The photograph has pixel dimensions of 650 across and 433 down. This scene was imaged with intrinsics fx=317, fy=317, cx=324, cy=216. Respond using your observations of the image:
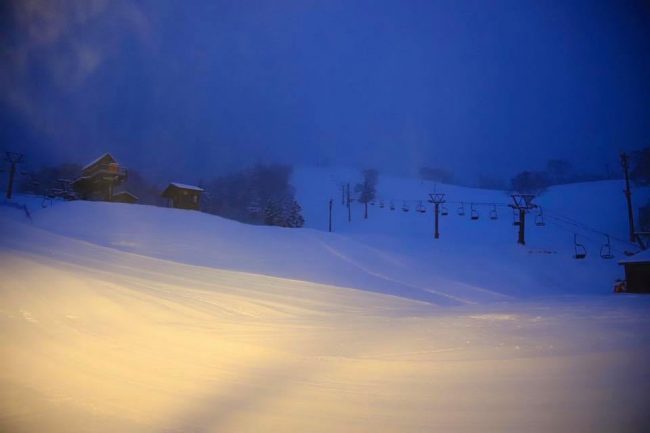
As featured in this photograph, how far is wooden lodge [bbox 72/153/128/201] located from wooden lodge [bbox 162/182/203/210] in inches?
256

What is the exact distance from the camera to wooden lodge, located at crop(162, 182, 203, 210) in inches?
1918

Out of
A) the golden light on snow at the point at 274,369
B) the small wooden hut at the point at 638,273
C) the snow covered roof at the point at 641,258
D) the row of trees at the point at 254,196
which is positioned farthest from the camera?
the row of trees at the point at 254,196

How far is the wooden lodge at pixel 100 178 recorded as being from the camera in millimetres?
45562

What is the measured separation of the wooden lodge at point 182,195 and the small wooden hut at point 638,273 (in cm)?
5047

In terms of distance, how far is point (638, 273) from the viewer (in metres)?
22.0

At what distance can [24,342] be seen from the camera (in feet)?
19.4

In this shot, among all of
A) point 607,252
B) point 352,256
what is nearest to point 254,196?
point 352,256

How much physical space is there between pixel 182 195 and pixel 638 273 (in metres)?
51.9

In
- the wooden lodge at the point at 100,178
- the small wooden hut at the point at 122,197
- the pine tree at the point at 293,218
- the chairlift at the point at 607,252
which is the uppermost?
the wooden lodge at the point at 100,178

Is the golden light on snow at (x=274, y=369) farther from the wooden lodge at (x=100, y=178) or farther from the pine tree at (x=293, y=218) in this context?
the pine tree at (x=293, y=218)

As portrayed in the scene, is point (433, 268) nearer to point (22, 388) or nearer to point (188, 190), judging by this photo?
point (22, 388)

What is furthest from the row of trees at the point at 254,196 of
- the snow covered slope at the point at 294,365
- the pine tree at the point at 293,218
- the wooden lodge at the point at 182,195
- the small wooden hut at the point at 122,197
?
the snow covered slope at the point at 294,365

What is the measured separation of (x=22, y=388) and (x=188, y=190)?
48.6 meters

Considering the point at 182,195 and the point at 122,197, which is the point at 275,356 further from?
the point at 122,197
